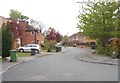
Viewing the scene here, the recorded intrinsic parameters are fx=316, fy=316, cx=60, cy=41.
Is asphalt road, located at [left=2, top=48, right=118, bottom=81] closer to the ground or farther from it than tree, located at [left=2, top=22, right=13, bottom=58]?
closer to the ground

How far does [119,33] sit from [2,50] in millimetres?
15494

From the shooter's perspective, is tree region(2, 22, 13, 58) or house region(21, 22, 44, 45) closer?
tree region(2, 22, 13, 58)

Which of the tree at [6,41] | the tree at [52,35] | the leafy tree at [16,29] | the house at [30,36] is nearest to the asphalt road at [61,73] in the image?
the tree at [6,41]

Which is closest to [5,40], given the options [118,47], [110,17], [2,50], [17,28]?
[2,50]

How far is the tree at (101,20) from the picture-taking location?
4119 centimetres

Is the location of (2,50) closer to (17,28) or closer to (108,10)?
(108,10)

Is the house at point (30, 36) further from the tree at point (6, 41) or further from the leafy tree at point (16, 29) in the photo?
the tree at point (6, 41)

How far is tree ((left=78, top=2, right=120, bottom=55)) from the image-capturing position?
41.2 m

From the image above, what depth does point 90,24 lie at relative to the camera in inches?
1694

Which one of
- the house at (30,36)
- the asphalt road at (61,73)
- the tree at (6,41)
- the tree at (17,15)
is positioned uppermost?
the tree at (17,15)

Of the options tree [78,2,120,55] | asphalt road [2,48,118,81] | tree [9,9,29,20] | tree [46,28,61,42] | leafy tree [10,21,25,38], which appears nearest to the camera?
asphalt road [2,48,118,81]

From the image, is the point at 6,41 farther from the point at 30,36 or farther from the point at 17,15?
the point at 17,15

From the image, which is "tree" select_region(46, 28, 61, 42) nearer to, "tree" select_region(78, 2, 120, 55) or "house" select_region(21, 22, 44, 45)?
"house" select_region(21, 22, 44, 45)

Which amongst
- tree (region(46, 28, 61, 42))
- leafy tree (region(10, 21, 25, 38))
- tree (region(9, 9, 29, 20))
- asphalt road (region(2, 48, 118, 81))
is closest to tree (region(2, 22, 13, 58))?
asphalt road (region(2, 48, 118, 81))
